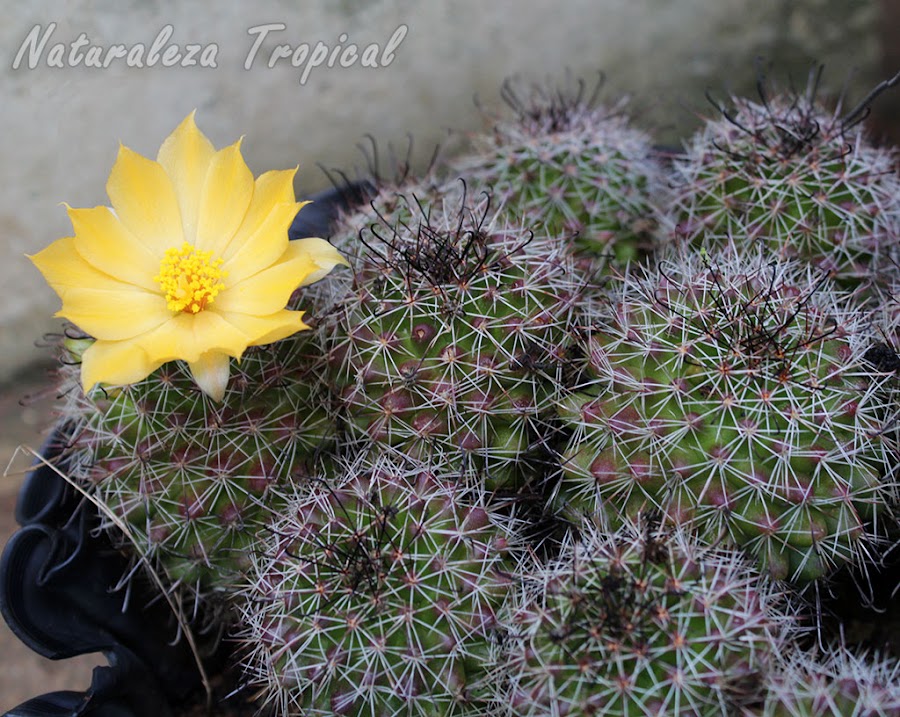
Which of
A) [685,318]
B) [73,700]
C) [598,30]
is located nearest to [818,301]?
[685,318]

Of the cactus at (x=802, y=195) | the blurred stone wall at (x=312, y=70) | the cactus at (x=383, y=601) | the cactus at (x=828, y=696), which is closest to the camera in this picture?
the cactus at (x=828, y=696)

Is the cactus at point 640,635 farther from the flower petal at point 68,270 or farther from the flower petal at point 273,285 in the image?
the flower petal at point 68,270

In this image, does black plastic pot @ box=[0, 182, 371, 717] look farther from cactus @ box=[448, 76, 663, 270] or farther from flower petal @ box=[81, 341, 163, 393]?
cactus @ box=[448, 76, 663, 270]

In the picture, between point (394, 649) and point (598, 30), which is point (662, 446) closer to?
point (394, 649)

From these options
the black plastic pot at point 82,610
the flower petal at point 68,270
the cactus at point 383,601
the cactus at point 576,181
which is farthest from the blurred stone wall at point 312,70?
the cactus at point 383,601

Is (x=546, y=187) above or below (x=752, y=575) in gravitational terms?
above

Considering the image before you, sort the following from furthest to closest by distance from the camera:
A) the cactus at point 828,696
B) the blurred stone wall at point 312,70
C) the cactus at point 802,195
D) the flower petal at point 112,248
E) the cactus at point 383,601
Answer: the blurred stone wall at point 312,70 < the cactus at point 802,195 < the flower petal at point 112,248 < the cactus at point 383,601 < the cactus at point 828,696

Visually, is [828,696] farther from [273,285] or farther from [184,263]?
[184,263]
